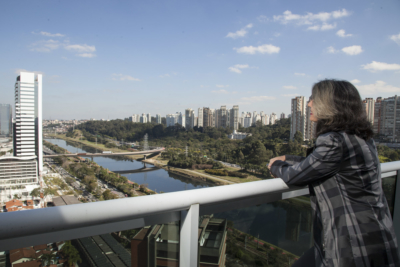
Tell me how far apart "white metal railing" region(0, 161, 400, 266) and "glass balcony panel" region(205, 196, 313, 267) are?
5 cm

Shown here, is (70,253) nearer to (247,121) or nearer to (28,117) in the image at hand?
(28,117)

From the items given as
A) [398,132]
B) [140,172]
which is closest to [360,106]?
[398,132]

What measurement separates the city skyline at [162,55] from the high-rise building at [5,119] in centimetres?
336

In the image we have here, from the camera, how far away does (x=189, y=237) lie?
0.67 meters

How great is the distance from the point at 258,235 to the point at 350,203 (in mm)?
384

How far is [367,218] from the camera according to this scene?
A: 0.63 metres

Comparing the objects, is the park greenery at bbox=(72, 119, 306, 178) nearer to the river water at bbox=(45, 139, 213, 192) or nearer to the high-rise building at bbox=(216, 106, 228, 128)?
the river water at bbox=(45, 139, 213, 192)

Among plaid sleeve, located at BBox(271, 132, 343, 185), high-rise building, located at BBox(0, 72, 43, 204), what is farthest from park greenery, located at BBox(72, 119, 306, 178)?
plaid sleeve, located at BBox(271, 132, 343, 185)

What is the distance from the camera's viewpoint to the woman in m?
0.62

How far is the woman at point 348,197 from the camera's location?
2.04 ft

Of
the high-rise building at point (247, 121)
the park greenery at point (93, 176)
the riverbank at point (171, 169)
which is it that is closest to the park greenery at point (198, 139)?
the riverbank at point (171, 169)

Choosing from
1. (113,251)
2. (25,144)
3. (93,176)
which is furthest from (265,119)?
(113,251)

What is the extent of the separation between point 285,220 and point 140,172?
89.5ft

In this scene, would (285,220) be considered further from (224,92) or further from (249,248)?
(224,92)
